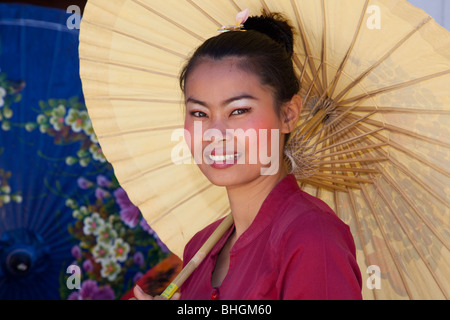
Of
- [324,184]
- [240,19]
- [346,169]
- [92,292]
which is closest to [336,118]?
[346,169]

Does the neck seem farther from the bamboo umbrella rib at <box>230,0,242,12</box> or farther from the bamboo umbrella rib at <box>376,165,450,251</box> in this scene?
the bamboo umbrella rib at <box>230,0,242,12</box>

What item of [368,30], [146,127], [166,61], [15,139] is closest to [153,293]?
[15,139]

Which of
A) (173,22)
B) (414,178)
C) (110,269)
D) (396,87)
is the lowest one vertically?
(110,269)

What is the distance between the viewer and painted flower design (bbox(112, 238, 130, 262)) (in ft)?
10.2

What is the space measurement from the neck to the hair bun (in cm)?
36

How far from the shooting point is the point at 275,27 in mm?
1608

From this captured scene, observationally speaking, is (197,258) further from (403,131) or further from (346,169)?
(403,131)

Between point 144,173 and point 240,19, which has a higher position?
point 240,19

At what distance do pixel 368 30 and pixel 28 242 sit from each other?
2142 millimetres

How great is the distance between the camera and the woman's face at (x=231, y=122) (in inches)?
59.2

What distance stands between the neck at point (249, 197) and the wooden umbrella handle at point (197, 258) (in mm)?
111

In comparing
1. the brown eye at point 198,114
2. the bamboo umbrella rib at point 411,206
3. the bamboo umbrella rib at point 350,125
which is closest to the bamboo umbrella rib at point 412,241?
the bamboo umbrella rib at point 411,206

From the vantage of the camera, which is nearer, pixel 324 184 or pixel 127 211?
pixel 324 184

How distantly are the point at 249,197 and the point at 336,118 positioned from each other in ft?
1.09
